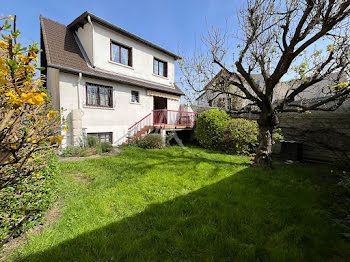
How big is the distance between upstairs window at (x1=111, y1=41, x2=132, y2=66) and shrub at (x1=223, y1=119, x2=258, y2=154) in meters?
7.93

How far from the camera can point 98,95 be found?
361 inches

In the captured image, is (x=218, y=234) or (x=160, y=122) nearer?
(x=218, y=234)

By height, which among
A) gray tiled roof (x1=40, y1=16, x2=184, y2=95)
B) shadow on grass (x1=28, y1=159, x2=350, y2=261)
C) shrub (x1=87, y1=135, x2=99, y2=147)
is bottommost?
shadow on grass (x1=28, y1=159, x2=350, y2=261)

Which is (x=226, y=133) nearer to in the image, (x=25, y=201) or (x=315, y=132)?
(x=315, y=132)

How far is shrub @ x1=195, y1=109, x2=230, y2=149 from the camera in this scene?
9.21m

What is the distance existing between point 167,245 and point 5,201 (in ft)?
7.30

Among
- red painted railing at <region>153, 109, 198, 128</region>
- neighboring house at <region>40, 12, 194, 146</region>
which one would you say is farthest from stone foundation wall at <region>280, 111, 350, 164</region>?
neighboring house at <region>40, 12, 194, 146</region>

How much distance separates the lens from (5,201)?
2.08 m

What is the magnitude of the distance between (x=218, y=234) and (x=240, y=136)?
256 inches

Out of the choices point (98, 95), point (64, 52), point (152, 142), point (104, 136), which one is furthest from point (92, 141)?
point (64, 52)

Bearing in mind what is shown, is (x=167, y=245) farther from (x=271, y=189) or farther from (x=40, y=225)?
(x=271, y=189)

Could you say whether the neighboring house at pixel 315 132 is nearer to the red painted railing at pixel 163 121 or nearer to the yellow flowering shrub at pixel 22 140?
the red painted railing at pixel 163 121

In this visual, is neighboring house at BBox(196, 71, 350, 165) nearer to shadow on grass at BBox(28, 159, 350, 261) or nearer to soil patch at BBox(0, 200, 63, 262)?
shadow on grass at BBox(28, 159, 350, 261)

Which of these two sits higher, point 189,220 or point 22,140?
point 22,140
